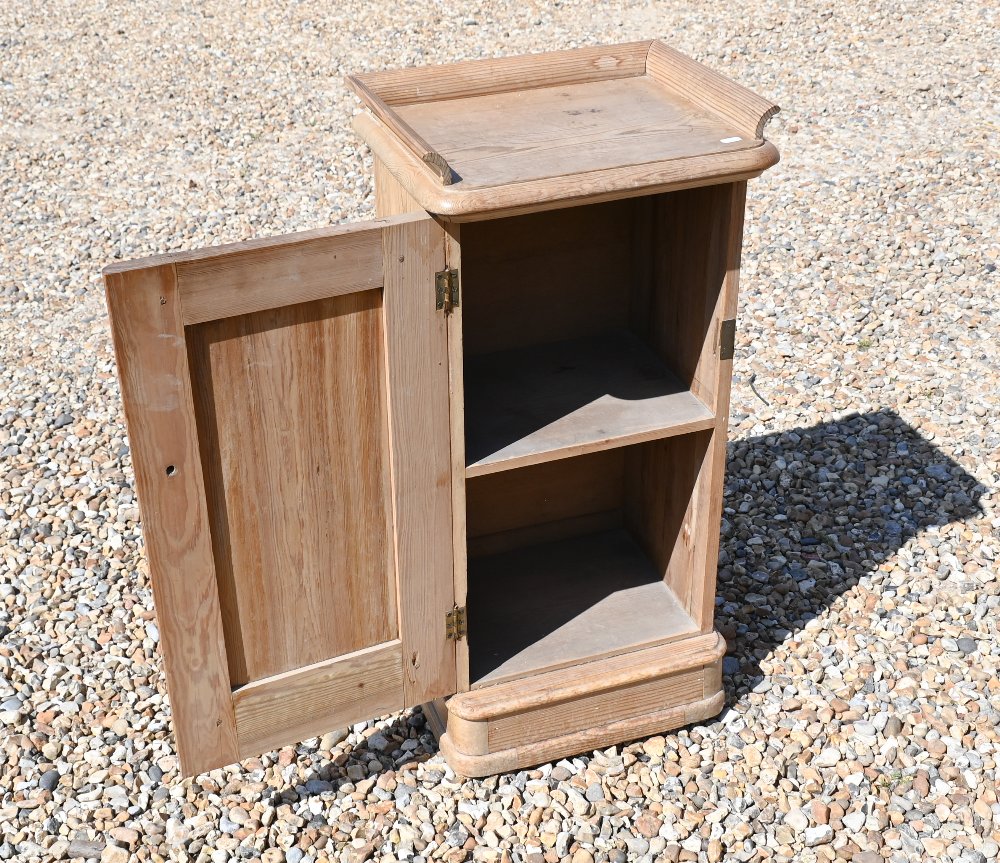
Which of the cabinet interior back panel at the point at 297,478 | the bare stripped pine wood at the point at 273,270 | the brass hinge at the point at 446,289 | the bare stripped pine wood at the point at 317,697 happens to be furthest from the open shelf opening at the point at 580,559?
the bare stripped pine wood at the point at 273,270

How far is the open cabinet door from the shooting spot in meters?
2.69

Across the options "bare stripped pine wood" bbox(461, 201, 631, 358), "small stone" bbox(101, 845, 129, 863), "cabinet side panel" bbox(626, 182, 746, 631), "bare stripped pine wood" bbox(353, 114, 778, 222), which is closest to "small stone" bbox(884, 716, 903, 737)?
"cabinet side panel" bbox(626, 182, 746, 631)

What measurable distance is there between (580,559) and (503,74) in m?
1.56

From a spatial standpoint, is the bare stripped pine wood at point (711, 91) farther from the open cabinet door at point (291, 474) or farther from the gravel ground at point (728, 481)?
the gravel ground at point (728, 481)

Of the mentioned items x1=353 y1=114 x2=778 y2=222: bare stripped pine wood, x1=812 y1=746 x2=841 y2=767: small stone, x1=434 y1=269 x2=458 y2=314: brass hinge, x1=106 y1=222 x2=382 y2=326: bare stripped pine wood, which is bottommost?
x1=812 y1=746 x2=841 y2=767: small stone

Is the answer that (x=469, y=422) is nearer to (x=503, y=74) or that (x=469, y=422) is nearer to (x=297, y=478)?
(x=297, y=478)

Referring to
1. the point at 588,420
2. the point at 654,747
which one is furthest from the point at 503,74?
the point at 654,747

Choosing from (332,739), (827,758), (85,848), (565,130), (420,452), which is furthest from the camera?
(332,739)

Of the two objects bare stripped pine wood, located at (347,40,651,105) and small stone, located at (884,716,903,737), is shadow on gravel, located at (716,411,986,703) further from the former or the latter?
bare stripped pine wood, located at (347,40,651,105)

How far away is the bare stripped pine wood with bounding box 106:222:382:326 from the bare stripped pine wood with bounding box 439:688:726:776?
141 cm

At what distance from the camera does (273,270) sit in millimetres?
2699

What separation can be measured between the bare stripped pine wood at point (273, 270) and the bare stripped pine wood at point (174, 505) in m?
0.04

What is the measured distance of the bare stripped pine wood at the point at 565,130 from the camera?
2.93 m

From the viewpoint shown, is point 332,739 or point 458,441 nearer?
point 458,441
